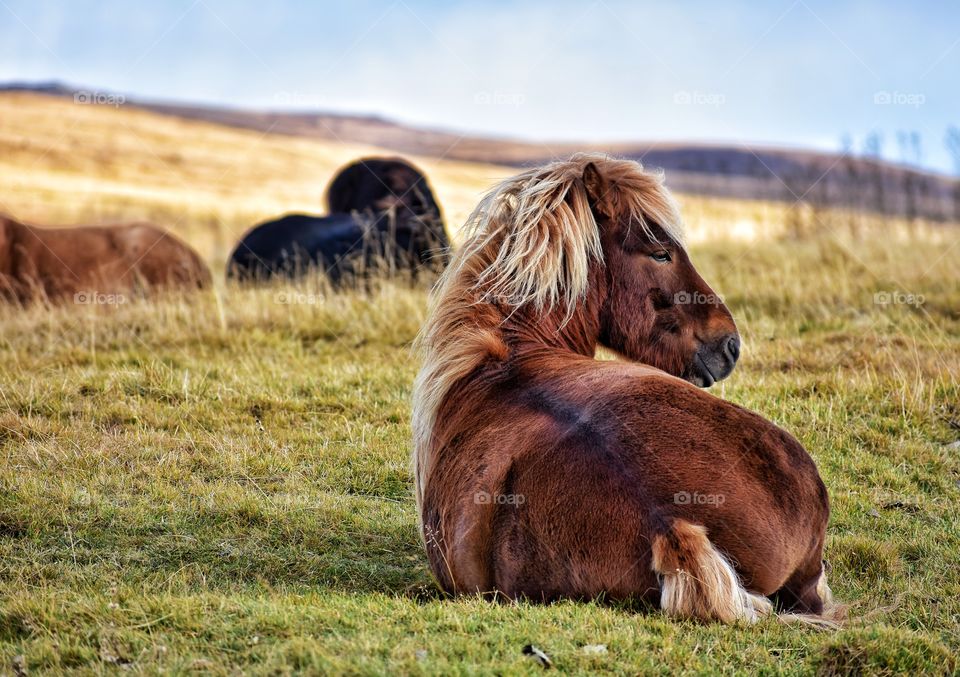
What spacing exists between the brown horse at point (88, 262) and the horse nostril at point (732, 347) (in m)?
7.84

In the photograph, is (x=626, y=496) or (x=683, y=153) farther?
(x=683, y=153)

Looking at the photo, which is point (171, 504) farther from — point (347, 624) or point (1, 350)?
point (1, 350)

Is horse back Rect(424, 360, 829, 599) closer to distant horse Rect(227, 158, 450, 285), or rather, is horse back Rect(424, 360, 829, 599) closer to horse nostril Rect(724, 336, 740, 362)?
horse nostril Rect(724, 336, 740, 362)

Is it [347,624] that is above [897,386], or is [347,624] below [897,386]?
below

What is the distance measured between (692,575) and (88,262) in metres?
9.67

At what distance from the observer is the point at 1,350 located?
8.82 meters

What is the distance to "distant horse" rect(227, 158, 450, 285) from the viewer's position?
39.7ft

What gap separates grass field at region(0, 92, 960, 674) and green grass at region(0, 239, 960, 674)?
2cm

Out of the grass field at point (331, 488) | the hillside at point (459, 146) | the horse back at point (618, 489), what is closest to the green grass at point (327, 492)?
the grass field at point (331, 488)

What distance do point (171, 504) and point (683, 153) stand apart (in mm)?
76585

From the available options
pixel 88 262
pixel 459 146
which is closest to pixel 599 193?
pixel 88 262

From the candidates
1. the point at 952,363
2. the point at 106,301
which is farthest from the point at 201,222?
the point at 952,363

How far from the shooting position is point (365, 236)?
11.6 metres

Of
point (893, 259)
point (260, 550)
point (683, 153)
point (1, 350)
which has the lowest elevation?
point (260, 550)
